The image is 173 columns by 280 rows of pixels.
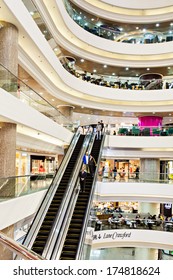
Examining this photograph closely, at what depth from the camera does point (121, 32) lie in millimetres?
22234

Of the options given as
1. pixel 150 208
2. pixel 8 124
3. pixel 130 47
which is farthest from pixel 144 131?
pixel 8 124

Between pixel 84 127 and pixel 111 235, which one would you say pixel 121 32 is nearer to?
pixel 84 127

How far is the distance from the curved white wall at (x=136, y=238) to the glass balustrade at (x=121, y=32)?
44.5ft

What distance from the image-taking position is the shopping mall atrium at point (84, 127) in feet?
28.7

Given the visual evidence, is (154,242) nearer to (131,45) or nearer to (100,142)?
(100,142)

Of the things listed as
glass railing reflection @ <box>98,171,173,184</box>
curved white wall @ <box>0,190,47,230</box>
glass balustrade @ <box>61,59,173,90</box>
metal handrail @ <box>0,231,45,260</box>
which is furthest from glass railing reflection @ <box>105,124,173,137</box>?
metal handrail @ <box>0,231,45,260</box>

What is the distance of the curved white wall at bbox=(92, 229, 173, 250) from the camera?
16250 mm

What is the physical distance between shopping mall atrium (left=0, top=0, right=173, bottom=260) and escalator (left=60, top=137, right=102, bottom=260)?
3 cm

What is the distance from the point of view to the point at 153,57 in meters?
21.8

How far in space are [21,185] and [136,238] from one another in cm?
1008

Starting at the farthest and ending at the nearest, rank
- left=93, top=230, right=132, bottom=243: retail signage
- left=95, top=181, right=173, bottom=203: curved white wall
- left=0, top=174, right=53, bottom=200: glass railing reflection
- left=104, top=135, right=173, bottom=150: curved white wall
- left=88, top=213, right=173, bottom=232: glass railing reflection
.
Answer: left=104, top=135, right=173, bottom=150: curved white wall, left=95, top=181, right=173, bottom=203: curved white wall, left=88, top=213, right=173, bottom=232: glass railing reflection, left=93, top=230, right=132, bottom=243: retail signage, left=0, top=174, right=53, bottom=200: glass railing reflection

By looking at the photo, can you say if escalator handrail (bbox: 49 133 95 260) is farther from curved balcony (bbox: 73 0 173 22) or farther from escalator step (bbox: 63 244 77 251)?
curved balcony (bbox: 73 0 173 22)
